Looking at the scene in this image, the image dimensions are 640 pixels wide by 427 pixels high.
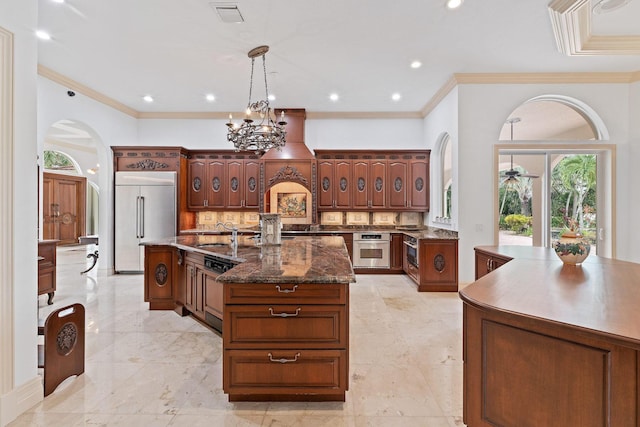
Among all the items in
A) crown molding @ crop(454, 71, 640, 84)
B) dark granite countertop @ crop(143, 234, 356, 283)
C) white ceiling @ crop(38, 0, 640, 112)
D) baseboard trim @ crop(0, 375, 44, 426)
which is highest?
white ceiling @ crop(38, 0, 640, 112)

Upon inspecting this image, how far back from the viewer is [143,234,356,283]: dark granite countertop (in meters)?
2.08

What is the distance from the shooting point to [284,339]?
83.0 inches

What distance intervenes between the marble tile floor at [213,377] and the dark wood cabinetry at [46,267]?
25cm

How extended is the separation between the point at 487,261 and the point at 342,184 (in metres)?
3.81

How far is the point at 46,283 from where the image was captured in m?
4.51

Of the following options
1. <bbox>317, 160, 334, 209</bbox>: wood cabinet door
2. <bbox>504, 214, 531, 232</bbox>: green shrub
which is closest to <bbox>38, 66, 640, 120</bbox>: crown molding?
<bbox>504, 214, 531, 232</bbox>: green shrub

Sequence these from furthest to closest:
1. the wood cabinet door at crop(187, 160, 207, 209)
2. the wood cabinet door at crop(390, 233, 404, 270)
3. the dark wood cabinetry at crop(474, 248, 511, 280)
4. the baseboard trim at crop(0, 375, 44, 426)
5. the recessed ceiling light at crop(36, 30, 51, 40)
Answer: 1. the wood cabinet door at crop(187, 160, 207, 209)
2. the wood cabinet door at crop(390, 233, 404, 270)
3. the recessed ceiling light at crop(36, 30, 51, 40)
4. the dark wood cabinetry at crop(474, 248, 511, 280)
5. the baseboard trim at crop(0, 375, 44, 426)

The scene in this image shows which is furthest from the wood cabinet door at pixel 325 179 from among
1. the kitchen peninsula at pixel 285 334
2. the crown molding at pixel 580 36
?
the kitchen peninsula at pixel 285 334

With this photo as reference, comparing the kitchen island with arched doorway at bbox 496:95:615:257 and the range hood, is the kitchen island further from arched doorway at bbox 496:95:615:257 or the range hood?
the range hood

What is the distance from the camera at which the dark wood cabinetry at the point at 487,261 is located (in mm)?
→ 3277

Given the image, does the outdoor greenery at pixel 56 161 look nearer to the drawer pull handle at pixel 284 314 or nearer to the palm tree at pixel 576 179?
the drawer pull handle at pixel 284 314

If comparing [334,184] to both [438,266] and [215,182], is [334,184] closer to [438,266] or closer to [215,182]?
[215,182]

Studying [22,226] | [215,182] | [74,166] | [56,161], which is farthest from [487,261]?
[56,161]

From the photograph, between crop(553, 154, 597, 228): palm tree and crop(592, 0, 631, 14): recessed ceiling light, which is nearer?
crop(592, 0, 631, 14): recessed ceiling light
